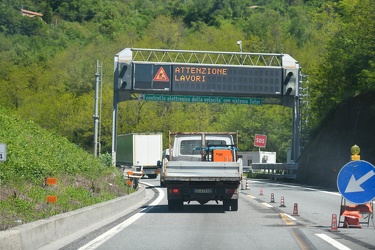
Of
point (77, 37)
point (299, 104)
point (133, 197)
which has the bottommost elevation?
point (133, 197)

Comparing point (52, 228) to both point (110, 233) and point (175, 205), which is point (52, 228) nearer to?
point (110, 233)

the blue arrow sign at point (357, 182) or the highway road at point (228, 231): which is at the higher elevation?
the blue arrow sign at point (357, 182)

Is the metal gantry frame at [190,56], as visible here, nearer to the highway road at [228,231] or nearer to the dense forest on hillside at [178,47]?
the dense forest on hillside at [178,47]

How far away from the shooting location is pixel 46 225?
13836 mm

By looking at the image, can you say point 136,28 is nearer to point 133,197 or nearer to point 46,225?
point 133,197

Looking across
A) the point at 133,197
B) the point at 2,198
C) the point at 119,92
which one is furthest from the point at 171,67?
the point at 2,198

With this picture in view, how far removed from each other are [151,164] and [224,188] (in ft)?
120

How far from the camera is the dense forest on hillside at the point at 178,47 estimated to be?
55.3 metres

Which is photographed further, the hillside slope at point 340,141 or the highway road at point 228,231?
the hillside slope at point 340,141

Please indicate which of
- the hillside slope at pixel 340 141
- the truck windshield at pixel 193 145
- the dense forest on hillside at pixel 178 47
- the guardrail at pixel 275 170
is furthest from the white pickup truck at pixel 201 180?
the guardrail at pixel 275 170

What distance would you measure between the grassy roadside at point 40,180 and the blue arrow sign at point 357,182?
5952 mm

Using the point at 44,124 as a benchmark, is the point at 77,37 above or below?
above

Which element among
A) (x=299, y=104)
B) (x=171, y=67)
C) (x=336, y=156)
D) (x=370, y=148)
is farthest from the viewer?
(x=299, y=104)

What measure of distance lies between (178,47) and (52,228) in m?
101
